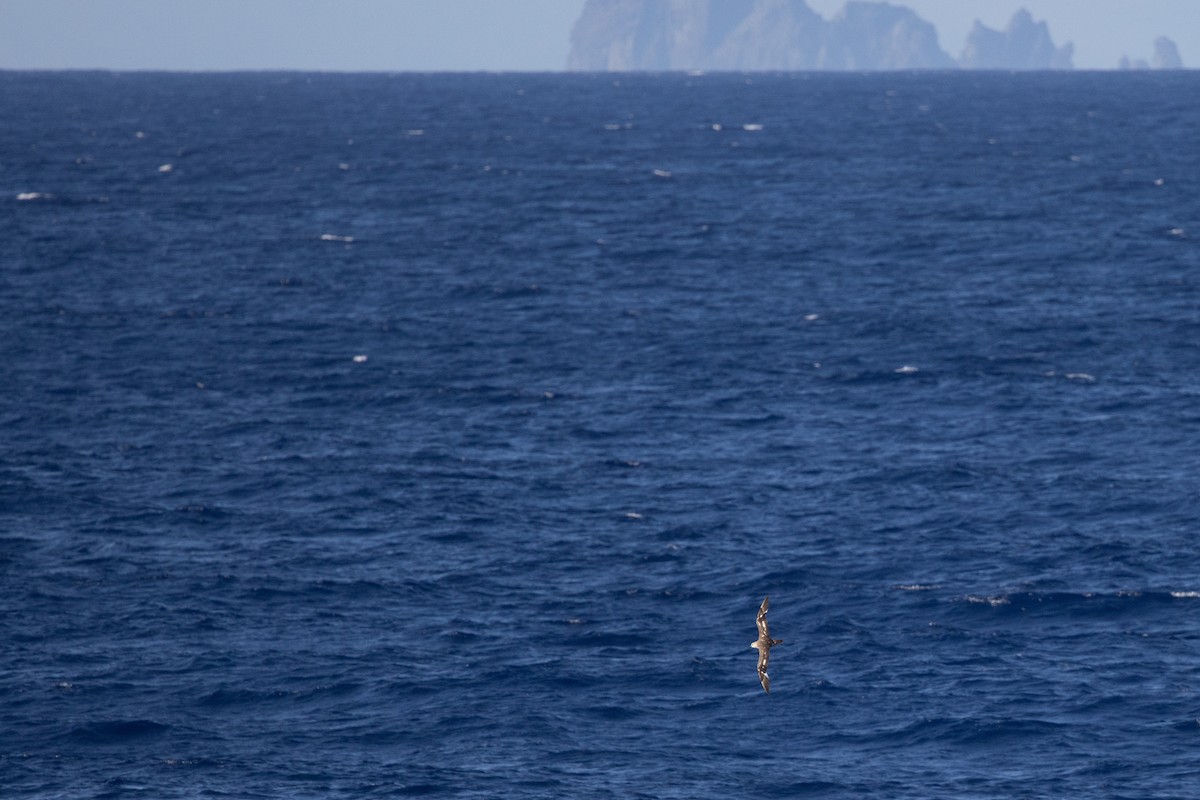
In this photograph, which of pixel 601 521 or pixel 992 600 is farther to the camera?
pixel 601 521

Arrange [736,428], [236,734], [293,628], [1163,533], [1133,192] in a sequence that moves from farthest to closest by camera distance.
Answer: [1133,192] → [736,428] → [1163,533] → [293,628] → [236,734]

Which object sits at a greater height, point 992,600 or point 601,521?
point 601,521

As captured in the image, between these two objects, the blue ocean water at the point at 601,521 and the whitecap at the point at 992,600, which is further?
the whitecap at the point at 992,600

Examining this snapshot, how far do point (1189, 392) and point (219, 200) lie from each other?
4267 inches

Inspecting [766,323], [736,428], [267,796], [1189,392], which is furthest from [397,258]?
[267,796]

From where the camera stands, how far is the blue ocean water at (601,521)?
58.1 m

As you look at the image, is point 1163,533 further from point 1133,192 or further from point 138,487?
point 1133,192

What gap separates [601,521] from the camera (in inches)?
3027

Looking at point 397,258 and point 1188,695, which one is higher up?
point 397,258

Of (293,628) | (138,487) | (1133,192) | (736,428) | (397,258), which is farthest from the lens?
(1133,192)

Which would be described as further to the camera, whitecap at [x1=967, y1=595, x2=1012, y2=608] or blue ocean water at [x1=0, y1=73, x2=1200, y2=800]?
whitecap at [x1=967, y1=595, x2=1012, y2=608]

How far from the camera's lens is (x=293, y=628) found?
67.1 m

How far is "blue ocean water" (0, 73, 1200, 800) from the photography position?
58.1 m

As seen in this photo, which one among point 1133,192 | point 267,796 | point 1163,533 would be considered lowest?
point 267,796
